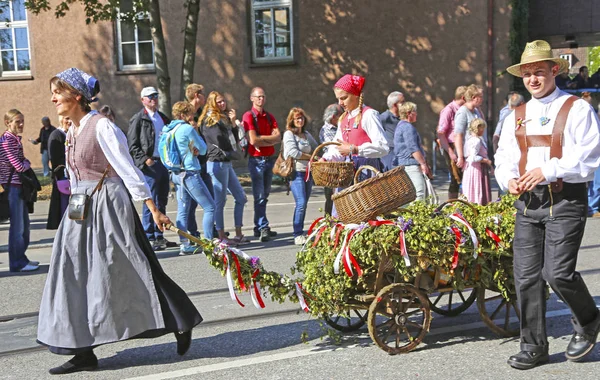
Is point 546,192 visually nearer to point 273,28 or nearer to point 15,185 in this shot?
point 15,185

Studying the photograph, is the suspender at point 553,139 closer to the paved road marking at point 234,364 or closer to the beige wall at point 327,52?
the paved road marking at point 234,364

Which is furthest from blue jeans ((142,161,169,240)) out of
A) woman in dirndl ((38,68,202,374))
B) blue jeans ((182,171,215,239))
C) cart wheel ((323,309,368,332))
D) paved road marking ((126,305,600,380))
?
paved road marking ((126,305,600,380))

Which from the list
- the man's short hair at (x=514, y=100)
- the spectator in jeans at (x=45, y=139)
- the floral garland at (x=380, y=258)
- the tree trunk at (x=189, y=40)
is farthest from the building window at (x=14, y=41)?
the floral garland at (x=380, y=258)

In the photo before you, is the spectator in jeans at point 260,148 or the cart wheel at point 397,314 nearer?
the cart wheel at point 397,314

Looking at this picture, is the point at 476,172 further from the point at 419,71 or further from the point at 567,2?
the point at 567,2

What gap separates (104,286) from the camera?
5.03 m

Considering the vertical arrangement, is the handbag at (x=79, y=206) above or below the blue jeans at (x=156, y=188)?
above

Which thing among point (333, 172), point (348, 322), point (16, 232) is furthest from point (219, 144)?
point (348, 322)

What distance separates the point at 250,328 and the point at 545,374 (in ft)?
7.50

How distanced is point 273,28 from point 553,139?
637 inches

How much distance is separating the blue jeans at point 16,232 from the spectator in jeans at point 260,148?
2.89 metres

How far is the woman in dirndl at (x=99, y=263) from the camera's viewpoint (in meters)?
5.00

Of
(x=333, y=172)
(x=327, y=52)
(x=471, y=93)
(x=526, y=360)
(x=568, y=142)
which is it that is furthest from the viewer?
(x=327, y=52)

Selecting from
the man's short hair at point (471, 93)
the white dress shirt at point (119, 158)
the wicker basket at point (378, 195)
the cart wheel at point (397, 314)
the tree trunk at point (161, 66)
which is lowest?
the cart wheel at point (397, 314)
